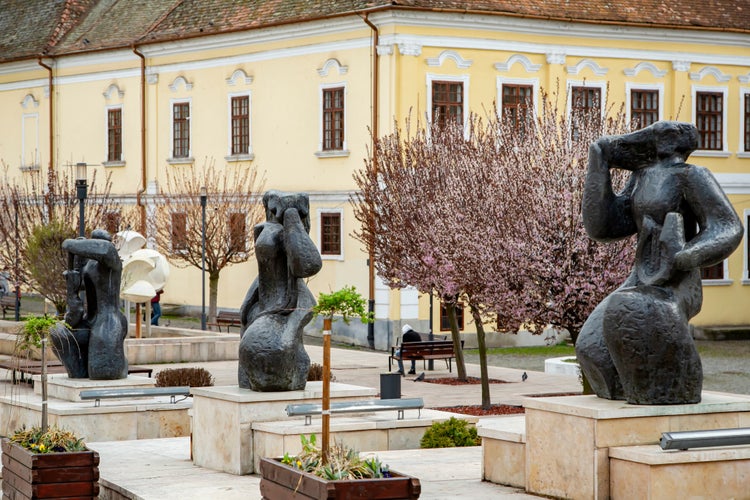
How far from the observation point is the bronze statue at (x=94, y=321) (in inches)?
675

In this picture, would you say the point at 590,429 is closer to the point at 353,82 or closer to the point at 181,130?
the point at 353,82

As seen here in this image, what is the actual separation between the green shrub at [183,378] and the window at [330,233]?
51.0ft

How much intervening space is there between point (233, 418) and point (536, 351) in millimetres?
21514

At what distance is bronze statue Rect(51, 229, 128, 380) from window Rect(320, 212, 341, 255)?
18.4 metres

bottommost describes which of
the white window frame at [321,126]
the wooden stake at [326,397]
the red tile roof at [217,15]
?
the wooden stake at [326,397]

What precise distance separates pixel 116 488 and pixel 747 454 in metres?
5.07

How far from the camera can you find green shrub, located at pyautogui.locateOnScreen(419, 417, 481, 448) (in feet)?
44.7

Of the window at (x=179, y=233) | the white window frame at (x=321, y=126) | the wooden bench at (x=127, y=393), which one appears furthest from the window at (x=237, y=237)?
the wooden bench at (x=127, y=393)

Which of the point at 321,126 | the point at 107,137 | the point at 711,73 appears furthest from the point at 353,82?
the point at 107,137

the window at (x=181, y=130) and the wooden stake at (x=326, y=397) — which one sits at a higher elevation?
the window at (x=181, y=130)

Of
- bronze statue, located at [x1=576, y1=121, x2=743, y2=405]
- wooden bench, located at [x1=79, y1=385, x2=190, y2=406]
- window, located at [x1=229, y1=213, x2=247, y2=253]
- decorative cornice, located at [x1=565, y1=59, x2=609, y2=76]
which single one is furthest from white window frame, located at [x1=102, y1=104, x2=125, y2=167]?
bronze statue, located at [x1=576, y1=121, x2=743, y2=405]

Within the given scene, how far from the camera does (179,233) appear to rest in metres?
37.5

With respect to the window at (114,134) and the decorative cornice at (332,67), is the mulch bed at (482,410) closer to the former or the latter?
the decorative cornice at (332,67)

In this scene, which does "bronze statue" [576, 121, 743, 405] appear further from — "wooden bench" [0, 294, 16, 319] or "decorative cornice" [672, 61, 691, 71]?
"wooden bench" [0, 294, 16, 319]
